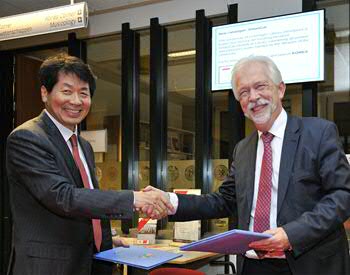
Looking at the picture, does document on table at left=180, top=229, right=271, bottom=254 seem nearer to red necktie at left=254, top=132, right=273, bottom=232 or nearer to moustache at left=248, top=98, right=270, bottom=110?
red necktie at left=254, top=132, right=273, bottom=232

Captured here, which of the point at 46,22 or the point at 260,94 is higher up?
the point at 46,22

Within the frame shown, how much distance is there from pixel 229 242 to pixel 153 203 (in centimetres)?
52

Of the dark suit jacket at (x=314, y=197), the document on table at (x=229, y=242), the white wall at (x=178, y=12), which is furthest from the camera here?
the white wall at (x=178, y=12)

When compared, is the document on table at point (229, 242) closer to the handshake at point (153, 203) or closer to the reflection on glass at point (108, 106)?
the handshake at point (153, 203)

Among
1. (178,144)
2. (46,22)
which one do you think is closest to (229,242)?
(46,22)

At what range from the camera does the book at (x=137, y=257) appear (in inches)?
69.2

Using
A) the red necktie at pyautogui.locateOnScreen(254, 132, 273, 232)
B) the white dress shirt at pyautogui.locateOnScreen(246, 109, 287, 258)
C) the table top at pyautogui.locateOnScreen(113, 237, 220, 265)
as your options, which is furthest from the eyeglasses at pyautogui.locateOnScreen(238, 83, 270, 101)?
the table top at pyautogui.locateOnScreen(113, 237, 220, 265)

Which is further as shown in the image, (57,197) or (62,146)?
(62,146)

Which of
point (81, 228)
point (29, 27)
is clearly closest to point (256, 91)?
point (81, 228)

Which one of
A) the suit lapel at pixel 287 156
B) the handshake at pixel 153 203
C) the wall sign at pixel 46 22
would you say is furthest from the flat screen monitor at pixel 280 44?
the handshake at pixel 153 203

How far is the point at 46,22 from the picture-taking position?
4.00 meters

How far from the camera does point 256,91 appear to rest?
1.96m

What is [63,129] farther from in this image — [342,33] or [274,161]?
[342,33]

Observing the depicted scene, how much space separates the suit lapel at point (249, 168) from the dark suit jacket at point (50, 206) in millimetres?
510
